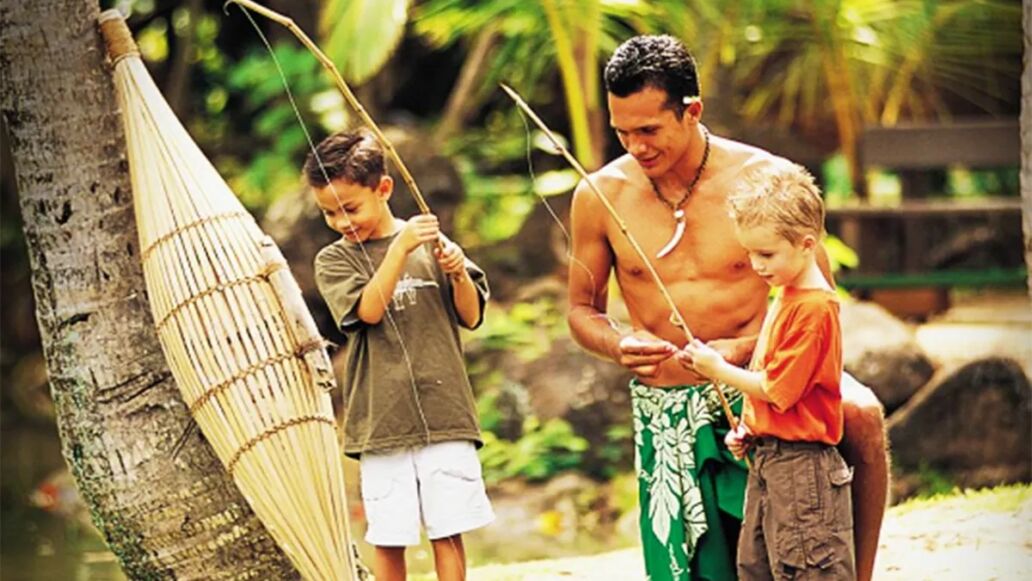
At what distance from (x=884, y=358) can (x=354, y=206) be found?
457 centimetres

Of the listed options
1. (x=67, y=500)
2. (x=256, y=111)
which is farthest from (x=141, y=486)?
(x=256, y=111)

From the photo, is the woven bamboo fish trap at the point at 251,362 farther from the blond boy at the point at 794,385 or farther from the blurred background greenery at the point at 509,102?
the blurred background greenery at the point at 509,102

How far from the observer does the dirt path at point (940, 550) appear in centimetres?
471

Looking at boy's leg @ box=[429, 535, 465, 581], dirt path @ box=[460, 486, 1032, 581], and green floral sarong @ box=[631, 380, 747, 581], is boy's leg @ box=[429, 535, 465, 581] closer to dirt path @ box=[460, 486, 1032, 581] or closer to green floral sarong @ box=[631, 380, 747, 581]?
green floral sarong @ box=[631, 380, 747, 581]

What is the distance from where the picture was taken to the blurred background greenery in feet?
27.9

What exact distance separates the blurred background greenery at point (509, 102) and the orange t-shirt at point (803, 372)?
4.42 meters

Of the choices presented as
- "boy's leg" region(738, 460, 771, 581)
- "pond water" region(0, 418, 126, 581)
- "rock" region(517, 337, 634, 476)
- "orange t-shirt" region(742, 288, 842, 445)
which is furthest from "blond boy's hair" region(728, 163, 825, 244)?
"rock" region(517, 337, 634, 476)

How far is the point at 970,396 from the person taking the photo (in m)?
7.96

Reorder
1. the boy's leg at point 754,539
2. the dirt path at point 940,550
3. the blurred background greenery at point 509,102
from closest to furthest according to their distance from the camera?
the boy's leg at point 754,539 < the dirt path at point 940,550 < the blurred background greenery at point 509,102

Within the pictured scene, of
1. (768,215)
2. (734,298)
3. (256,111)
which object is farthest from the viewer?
(256,111)

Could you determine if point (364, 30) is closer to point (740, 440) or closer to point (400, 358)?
point (400, 358)

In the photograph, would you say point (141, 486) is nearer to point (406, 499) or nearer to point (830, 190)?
point (406, 499)

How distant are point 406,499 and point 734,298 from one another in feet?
3.03

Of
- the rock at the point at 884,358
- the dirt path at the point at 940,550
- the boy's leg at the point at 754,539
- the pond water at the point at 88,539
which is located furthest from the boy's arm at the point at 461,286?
the rock at the point at 884,358
